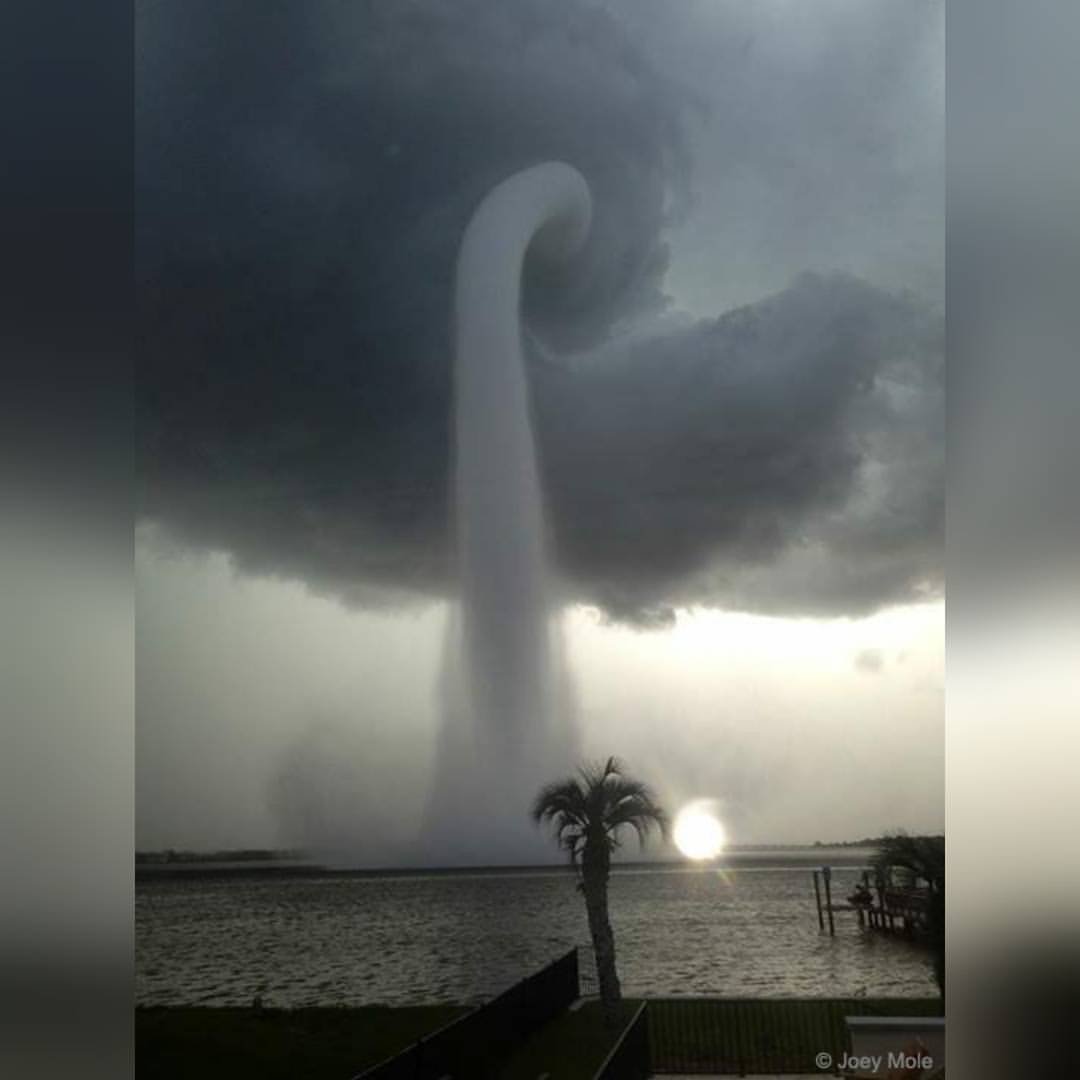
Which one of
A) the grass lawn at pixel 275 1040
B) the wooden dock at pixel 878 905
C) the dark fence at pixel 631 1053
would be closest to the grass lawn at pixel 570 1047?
the dark fence at pixel 631 1053

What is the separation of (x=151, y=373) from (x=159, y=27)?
608 mm

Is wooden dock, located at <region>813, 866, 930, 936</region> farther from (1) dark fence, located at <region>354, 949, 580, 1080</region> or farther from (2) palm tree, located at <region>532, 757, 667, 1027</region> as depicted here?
(1) dark fence, located at <region>354, 949, 580, 1080</region>

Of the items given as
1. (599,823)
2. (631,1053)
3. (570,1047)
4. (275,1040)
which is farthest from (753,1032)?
(275,1040)

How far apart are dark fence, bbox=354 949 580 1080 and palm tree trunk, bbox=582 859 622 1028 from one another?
0.15 ft

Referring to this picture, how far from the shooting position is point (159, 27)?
2086 mm

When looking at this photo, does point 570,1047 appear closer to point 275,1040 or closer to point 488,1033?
point 488,1033

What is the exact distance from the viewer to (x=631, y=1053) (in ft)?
6.68

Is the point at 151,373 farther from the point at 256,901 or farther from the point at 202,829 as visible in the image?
the point at 256,901

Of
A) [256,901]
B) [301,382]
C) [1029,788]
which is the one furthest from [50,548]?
[1029,788]

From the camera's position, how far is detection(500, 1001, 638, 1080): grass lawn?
201cm

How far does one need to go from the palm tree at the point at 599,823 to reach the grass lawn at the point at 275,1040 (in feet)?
0.90

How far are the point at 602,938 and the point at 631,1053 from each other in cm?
20

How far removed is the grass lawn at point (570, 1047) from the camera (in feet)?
6.60

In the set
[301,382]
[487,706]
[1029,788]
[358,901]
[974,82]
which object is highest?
[974,82]
